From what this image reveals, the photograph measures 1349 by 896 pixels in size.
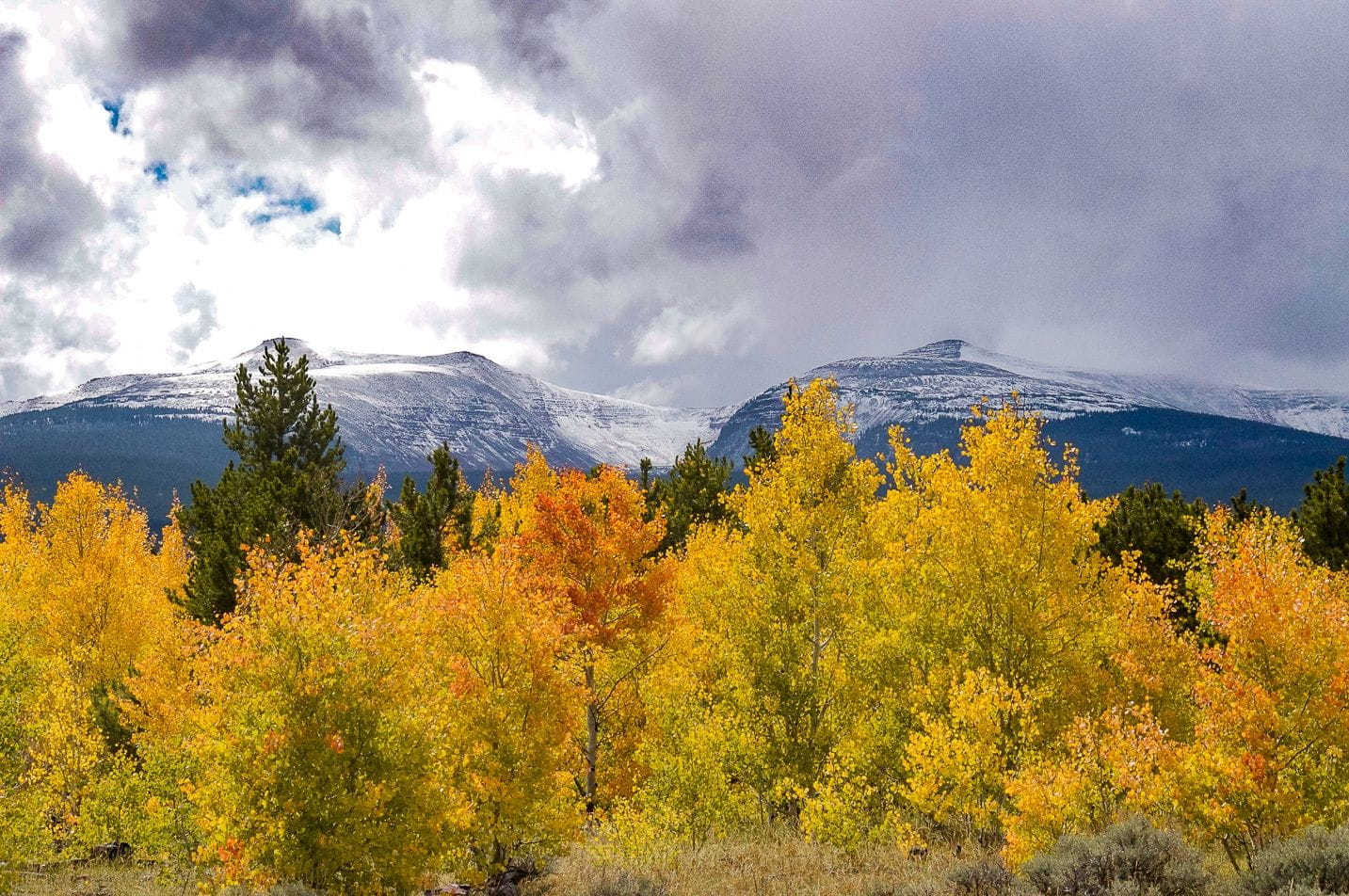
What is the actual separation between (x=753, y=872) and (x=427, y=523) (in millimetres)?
24060

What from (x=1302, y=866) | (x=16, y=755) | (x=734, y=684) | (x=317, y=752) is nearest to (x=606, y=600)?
(x=734, y=684)

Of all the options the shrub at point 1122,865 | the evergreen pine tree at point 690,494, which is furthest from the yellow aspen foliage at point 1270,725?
the evergreen pine tree at point 690,494

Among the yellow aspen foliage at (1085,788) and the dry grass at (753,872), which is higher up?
the yellow aspen foliage at (1085,788)

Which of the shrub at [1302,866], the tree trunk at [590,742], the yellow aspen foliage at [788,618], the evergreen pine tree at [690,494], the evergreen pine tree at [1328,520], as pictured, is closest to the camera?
the shrub at [1302,866]

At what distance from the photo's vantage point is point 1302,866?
39.5ft

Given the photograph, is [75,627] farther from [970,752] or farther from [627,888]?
[970,752]

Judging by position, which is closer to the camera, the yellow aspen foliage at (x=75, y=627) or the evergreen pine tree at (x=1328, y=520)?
the yellow aspen foliage at (x=75, y=627)

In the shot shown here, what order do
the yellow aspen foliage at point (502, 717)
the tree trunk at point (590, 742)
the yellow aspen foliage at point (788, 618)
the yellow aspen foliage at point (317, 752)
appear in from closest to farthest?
the yellow aspen foliage at point (317, 752), the yellow aspen foliage at point (502, 717), the yellow aspen foliage at point (788, 618), the tree trunk at point (590, 742)

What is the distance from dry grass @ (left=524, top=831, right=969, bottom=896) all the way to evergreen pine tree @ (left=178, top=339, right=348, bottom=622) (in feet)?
41.7

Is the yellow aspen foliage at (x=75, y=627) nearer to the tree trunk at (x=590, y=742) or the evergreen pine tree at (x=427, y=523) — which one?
the evergreen pine tree at (x=427, y=523)

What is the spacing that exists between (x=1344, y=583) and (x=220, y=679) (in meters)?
33.1

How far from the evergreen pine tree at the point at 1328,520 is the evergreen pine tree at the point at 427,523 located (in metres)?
36.9

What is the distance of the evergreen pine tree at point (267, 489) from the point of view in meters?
29.1

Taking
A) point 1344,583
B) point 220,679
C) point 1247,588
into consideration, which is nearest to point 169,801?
point 220,679
